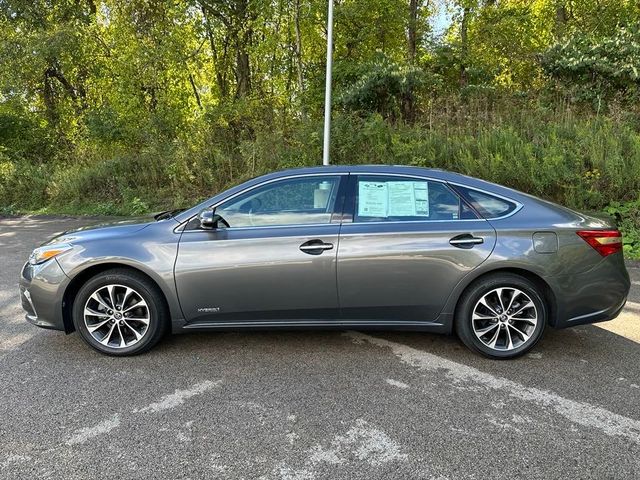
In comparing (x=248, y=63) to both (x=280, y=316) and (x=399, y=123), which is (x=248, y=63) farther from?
(x=280, y=316)

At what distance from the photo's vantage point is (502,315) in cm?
382

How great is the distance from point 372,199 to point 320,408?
1.65 meters

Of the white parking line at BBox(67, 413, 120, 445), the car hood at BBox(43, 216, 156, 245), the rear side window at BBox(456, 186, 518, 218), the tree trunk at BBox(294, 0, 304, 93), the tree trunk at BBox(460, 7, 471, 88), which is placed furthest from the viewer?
the tree trunk at BBox(460, 7, 471, 88)

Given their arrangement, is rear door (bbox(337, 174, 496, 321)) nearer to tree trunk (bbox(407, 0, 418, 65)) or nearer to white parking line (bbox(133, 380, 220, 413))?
white parking line (bbox(133, 380, 220, 413))

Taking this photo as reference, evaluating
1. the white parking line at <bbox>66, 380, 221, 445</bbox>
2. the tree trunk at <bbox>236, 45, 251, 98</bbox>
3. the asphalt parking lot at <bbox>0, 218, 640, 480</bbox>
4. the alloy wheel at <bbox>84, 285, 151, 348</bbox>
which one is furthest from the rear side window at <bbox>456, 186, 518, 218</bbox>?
the tree trunk at <bbox>236, 45, 251, 98</bbox>

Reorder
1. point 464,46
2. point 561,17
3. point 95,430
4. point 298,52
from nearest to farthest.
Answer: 1. point 95,430
2. point 298,52
3. point 464,46
4. point 561,17

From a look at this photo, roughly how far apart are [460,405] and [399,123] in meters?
9.55

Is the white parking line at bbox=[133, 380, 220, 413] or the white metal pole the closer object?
the white parking line at bbox=[133, 380, 220, 413]

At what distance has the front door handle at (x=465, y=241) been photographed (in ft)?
12.3

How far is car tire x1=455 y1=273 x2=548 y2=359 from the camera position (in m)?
3.79

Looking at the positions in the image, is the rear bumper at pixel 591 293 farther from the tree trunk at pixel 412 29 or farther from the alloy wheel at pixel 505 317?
the tree trunk at pixel 412 29

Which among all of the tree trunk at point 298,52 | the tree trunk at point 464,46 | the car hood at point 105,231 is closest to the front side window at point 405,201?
the car hood at point 105,231

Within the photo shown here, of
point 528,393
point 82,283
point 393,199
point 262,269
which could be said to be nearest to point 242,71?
point 82,283

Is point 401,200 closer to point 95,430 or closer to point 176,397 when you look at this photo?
point 176,397
